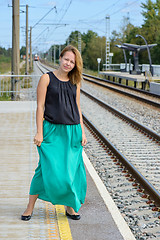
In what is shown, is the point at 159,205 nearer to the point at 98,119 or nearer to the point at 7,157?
the point at 7,157

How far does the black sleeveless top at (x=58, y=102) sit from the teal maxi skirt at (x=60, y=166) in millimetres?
64

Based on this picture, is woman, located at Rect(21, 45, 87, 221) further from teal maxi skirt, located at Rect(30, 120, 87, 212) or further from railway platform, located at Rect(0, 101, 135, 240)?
railway platform, located at Rect(0, 101, 135, 240)

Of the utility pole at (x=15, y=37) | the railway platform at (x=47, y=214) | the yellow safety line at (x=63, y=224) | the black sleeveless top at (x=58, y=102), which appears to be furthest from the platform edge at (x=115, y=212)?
the utility pole at (x=15, y=37)

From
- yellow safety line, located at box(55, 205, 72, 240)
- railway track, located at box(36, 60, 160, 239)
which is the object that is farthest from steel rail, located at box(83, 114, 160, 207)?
yellow safety line, located at box(55, 205, 72, 240)

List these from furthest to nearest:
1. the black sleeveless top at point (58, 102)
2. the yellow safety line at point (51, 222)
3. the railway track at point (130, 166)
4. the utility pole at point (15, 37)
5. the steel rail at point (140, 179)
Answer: the utility pole at point (15, 37) < the steel rail at point (140, 179) < the railway track at point (130, 166) < the black sleeveless top at point (58, 102) < the yellow safety line at point (51, 222)

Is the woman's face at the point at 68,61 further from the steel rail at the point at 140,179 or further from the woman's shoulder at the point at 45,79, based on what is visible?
the steel rail at the point at 140,179

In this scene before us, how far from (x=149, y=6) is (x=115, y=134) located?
7348cm

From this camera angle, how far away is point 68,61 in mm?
4039

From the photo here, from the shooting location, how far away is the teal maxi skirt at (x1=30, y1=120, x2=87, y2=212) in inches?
155

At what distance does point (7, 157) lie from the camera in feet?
23.1

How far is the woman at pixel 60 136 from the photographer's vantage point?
13.0ft

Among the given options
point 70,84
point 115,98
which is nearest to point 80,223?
point 70,84

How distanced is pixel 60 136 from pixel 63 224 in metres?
0.90

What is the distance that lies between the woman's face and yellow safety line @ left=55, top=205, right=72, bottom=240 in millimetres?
1531
